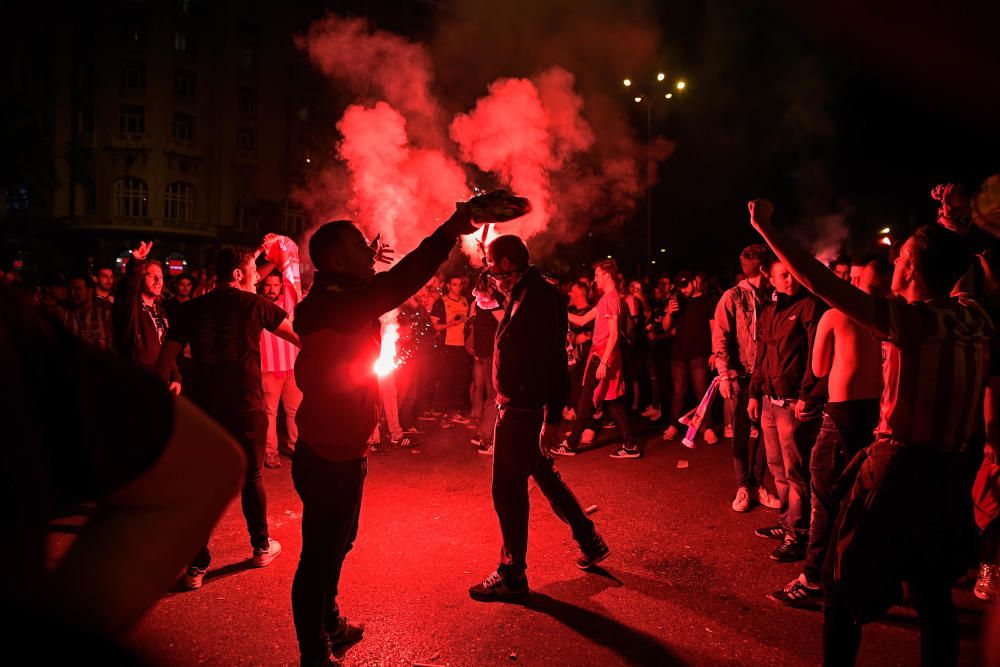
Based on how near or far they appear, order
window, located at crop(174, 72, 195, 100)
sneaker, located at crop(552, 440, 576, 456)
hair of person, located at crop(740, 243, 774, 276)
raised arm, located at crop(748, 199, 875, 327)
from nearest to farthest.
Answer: raised arm, located at crop(748, 199, 875, 327), hair of person, located at crop(740, 243, 774, 276), sneaker, located at crop(552, 440, 576, 456), window, located at crop(174, 72, 195, 100)

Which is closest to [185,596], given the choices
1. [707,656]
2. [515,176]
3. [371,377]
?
[371,377]

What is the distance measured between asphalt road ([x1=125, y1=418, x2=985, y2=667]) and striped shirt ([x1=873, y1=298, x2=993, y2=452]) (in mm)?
1607

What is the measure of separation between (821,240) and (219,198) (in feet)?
133

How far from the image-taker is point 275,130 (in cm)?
4650

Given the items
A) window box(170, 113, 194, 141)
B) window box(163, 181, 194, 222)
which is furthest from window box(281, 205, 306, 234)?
window box(170, 113, 194, 141)

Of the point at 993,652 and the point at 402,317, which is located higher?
the point at 402,317

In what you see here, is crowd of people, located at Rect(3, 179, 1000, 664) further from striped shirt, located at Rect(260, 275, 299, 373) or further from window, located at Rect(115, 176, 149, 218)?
window, located at Rect(115, 176, 149, 218)

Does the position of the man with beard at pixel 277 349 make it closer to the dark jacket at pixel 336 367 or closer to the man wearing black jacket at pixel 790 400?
the dark jacket at pixel 336 367

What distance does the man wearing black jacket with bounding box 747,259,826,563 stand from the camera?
4848mm

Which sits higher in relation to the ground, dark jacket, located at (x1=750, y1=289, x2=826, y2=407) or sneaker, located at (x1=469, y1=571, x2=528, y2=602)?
dark jacket, located at (x1=750, y1=289, x2=826, y2=407)

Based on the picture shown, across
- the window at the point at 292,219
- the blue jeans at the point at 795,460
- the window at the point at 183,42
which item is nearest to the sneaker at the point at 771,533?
the blue jeans at the point at 795,460

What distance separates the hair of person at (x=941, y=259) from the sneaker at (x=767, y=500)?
12.2 feet

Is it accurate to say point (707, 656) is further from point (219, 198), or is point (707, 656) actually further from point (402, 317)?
point (219, 198)

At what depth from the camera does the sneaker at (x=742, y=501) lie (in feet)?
19.6
